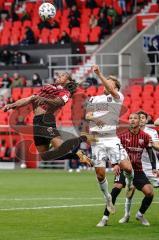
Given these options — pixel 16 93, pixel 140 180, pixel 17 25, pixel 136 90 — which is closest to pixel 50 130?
pixel 140 180

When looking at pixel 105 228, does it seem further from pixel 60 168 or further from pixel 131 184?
pixel 60 168

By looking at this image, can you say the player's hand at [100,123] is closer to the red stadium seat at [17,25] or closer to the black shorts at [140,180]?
the black shorts at [140,180]

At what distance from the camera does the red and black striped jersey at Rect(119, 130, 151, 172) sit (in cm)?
1445

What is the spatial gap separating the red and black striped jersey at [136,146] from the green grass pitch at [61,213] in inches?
41.9

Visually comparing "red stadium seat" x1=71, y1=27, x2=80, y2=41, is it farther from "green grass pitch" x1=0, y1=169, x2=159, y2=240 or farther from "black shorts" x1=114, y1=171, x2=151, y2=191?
"black shorts" x1=114, y1=171, x2=151, y2=191

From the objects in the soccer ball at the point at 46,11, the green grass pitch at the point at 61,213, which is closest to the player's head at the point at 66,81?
the green grass pitch at the point at 61,213

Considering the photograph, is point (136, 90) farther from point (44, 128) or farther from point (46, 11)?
point (44, 128)

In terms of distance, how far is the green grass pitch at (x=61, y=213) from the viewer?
12.8 m

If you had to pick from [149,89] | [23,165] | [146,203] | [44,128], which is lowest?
[23,165]

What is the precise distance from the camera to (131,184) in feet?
47.2

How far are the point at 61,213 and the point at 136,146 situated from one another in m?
2.35

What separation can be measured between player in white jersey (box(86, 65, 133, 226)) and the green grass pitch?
→ 825 mm

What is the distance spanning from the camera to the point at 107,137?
14.2 metres

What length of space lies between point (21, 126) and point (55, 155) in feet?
40.5
